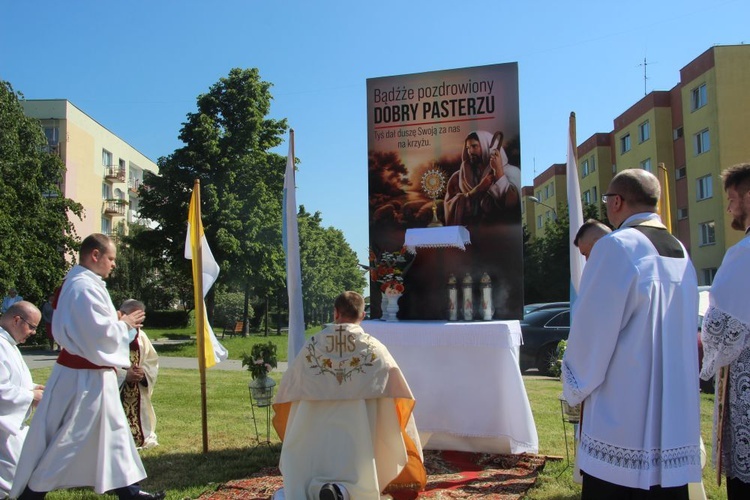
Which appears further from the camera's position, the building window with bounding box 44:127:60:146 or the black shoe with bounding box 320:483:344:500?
the building window with bounding box 44:127:60:146

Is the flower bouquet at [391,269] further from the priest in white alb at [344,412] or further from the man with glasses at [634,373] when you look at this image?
the man with glasses at [634,373]

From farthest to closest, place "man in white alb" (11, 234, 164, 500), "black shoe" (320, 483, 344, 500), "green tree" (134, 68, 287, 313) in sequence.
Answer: "green tree" (134, 68, 287, 313), "black shoe" (320, 483, 344, 500), "man in white alb" (11, 234, 164, 500)

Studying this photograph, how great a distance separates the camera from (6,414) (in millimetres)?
5312

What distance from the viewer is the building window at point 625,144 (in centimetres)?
3734

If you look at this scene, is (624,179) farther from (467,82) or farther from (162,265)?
(162,265)

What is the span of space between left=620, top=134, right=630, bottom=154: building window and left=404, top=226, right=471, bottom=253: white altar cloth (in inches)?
1287

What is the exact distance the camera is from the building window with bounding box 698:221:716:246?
2988cm

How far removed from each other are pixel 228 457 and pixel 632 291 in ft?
17.6

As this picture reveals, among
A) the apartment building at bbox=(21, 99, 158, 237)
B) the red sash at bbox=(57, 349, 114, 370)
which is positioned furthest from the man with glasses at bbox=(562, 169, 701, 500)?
the apartment building at bbox=(21, 99, 158, 237)

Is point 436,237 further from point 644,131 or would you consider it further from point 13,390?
point 644,131

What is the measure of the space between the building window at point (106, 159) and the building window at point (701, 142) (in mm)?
39140

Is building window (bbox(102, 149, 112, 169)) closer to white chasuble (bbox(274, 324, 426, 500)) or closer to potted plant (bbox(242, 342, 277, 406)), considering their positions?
potted plant (bbox(242, 342, 277, 406))

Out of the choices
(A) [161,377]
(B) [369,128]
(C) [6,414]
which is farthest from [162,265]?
(C) [6,414]

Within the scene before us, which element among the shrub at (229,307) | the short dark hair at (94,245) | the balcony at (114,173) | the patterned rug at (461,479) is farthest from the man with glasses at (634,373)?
the balcony at (114,173)
